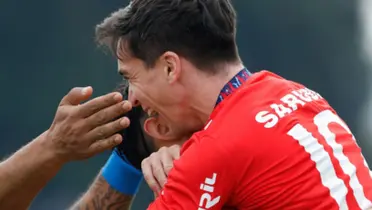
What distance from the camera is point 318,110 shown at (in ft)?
9.23

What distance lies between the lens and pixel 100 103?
2.88 metres

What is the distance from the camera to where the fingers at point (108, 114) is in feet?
9.40

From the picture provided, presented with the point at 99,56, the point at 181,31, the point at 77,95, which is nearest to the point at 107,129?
the point at 77,95

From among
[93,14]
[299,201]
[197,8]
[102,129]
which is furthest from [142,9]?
[93,14]

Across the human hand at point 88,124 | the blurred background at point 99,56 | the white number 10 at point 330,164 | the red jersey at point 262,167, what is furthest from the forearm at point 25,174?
the blurred background at point 99,56

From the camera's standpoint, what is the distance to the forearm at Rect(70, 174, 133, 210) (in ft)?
11.6

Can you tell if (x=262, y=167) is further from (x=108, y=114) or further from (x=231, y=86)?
(x=108, y=114)

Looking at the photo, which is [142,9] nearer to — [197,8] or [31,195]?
[197,8]

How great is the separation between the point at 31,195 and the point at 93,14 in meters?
4.53

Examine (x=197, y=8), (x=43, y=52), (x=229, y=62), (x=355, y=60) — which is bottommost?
(x=229, y=62)

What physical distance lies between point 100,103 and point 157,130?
30 centimetres

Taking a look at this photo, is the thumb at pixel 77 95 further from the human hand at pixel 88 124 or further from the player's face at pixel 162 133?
the player's face at pixel 162 133

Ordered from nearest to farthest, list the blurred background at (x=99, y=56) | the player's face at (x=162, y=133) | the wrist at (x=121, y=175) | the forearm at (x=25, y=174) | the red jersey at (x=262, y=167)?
the red jersey at (x=262, y=167), the player's face at (x=162, y=133), the forearm at (x=25, y=174), the wrist at (x=121, y=175), the blurred background at (x=99, y=56)

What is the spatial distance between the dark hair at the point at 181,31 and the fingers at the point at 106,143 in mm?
283
